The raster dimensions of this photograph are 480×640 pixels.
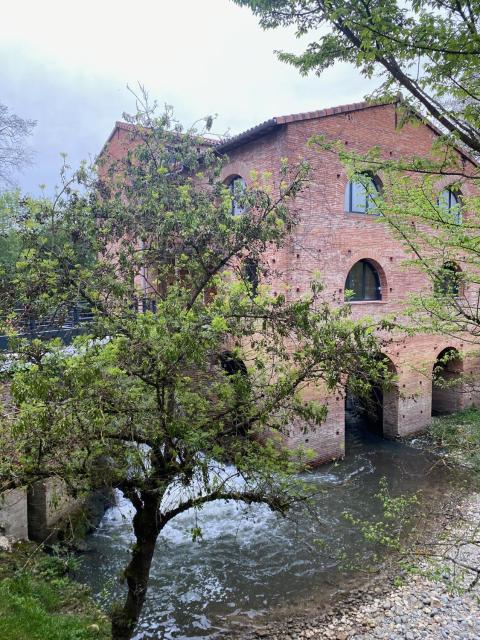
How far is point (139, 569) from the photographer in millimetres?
5035

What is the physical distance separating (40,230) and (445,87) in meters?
4.26

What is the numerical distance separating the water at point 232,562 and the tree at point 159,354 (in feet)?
4.60

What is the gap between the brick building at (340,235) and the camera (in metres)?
10.7

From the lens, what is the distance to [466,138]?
3779mm

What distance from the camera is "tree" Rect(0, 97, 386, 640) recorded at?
11.5 ft

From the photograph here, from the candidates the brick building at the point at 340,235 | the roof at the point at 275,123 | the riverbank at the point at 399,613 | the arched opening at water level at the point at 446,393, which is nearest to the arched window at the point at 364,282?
the brick building at the point at 340,235

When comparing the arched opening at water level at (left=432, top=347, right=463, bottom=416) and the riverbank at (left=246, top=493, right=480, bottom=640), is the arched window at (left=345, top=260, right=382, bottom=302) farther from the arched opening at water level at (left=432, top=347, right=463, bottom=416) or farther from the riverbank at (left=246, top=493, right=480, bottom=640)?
the riverbank at (left=246, top=493, right=480, bottom=640)

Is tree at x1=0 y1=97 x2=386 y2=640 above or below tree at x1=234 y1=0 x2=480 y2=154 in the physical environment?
below

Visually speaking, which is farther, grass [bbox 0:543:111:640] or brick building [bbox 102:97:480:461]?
brick building [bbox 102:97:480:461]

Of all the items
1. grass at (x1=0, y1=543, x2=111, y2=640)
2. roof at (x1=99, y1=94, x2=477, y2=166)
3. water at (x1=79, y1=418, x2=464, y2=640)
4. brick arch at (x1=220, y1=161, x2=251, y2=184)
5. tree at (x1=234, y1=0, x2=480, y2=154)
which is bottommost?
water at (x1=79, y1=418, x2=464, y2=640)

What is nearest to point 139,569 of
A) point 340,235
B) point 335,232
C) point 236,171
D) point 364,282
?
point 335,232

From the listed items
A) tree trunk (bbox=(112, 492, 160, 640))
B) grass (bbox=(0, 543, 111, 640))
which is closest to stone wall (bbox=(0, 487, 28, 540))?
grass (bbox=(0, 543, 111, 640))

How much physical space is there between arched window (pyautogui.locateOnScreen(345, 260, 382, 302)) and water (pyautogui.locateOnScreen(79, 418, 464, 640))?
5029 millimetres

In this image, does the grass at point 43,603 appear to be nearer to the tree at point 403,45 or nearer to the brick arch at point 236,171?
the tree at point 403,45
